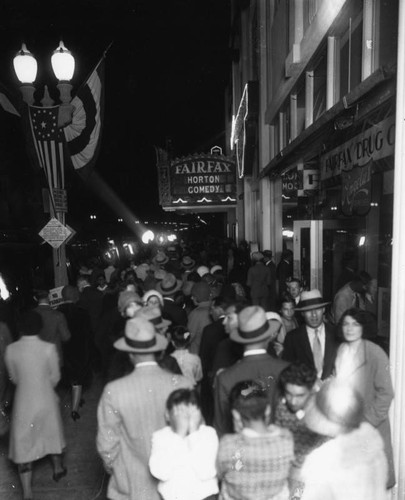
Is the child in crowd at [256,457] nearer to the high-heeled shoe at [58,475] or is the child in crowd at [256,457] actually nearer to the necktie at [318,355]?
the necktie at [318,355]

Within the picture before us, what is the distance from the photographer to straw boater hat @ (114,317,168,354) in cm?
358

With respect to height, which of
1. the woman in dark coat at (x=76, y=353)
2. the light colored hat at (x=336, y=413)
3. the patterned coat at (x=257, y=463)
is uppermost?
the light colored hat at (x=336, y=413)

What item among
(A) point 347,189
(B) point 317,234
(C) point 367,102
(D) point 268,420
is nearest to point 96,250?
(B) point 317,234

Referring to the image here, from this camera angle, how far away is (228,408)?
371 centimetres

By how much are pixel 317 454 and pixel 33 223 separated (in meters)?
21.8

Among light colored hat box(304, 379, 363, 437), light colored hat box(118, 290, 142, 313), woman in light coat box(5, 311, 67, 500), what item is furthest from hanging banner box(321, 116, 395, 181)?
woman in light coat box(5, 311, 67, 500)

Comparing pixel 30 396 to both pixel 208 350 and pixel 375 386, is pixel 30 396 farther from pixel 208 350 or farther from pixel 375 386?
pixel 375 386

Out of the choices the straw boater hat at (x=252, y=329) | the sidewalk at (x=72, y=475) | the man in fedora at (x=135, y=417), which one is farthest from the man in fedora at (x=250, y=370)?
the sidewalk at (x=72, y=475)

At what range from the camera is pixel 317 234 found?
11.4 m

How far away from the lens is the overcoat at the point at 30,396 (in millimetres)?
4664

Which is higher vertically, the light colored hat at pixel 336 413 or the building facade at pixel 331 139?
the building facade at pixel 331 139

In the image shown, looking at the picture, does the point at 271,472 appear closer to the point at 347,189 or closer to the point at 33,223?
the point at 347,189

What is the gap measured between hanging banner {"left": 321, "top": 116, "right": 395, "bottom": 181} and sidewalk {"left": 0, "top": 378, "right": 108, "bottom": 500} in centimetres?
514

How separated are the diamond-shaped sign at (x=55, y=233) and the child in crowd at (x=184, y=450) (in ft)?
21.9
